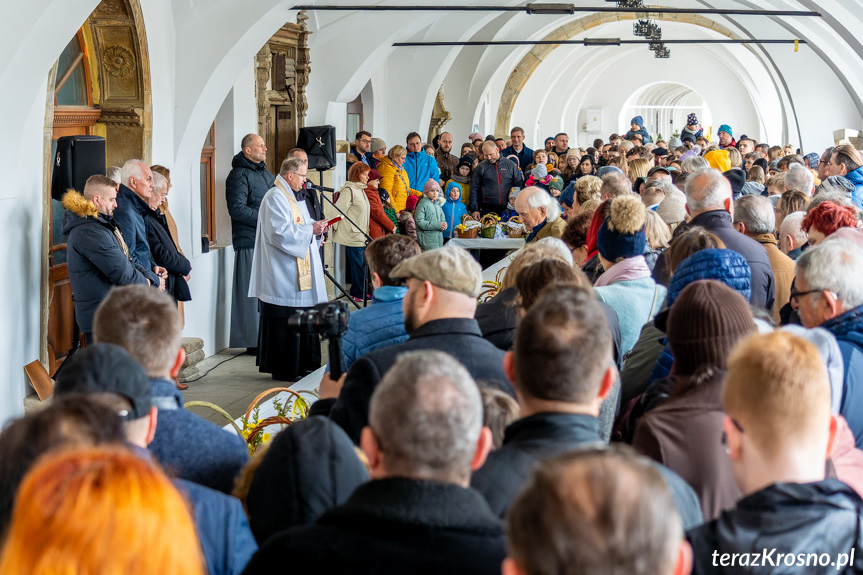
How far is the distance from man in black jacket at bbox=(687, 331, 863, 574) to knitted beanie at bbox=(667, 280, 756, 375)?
1.85ft

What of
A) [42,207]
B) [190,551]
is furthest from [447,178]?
[190,551]

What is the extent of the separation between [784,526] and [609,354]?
1.89 ft

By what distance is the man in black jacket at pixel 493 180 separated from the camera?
41.0 ft

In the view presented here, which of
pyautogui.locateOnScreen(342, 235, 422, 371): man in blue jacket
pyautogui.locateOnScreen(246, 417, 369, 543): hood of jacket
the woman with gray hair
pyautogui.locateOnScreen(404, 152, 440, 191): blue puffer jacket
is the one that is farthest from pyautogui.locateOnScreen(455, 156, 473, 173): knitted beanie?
pyautogui.locateOnScreen(246, 417, 369, 543): hood of jacket

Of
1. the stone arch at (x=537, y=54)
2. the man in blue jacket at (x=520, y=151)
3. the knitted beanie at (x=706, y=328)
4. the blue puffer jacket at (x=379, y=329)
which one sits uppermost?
the stone arch at (x=537, y=54)

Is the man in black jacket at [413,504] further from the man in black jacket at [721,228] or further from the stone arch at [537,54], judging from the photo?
the stone arch at [537,54]

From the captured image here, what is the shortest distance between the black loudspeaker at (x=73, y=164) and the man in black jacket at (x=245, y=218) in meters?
2.16

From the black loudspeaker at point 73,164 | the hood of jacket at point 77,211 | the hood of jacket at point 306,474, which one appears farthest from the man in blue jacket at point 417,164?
the hood of jacket at point 306,474

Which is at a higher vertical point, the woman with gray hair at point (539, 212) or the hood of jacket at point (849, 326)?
the woman with gray hair at point (539, 212)

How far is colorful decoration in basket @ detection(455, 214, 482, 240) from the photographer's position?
1120 centimetres

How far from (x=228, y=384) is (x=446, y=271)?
5.14 m

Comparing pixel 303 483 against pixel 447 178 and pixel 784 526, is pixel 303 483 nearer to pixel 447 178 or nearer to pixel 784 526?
pixel 784 526

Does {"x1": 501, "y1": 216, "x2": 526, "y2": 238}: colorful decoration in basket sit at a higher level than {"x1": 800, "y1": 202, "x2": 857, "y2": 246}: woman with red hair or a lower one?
lower

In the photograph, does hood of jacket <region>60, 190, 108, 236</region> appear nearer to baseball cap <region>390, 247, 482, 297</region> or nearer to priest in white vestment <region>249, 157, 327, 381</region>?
priest in white vestment <region>249, 157, 327, 381</region>
